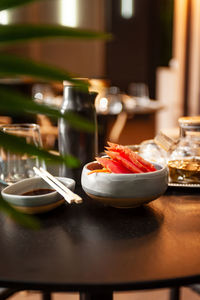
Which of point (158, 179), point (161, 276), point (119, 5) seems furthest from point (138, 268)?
point (119, 5)

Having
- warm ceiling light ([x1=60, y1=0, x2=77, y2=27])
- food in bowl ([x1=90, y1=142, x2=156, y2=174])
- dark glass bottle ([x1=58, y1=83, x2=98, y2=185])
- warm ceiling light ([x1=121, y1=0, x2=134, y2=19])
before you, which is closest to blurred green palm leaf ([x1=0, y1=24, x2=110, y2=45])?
food in bowl ([x1=90, y1=142, x2=156, y2=174])

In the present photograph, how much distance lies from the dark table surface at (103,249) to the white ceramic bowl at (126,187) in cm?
3

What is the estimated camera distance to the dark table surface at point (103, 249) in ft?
1.64

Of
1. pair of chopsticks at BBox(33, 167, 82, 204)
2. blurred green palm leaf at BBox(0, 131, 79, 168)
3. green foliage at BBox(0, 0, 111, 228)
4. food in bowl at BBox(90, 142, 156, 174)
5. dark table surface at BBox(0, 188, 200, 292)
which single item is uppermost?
green foliage at BBox(0, 0, 111, 228)

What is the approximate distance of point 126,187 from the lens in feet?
2.28

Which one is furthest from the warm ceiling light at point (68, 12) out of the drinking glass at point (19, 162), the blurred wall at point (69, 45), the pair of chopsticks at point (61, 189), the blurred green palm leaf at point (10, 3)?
the blurred green palm leaf at point (10, 3)

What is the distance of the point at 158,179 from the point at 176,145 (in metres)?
0.28

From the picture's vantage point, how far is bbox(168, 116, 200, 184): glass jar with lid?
90 cm

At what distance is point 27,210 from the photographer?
0.70 m

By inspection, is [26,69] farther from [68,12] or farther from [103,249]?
[68,12]

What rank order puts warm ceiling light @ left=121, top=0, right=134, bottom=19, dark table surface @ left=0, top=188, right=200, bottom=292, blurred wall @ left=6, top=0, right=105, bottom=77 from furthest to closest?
blurred wall @ left=6, top=0, right=105, bottom=77 → warm ceiling light @ left=121, top=0, right=134, bottom=19 → dark table surface @ left=0, top=188, right=200, bottom=292

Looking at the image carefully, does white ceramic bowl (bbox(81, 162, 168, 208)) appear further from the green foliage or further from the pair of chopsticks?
the green foliage

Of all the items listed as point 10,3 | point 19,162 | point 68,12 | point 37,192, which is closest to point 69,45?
point 68,12

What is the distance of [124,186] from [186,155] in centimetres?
32
